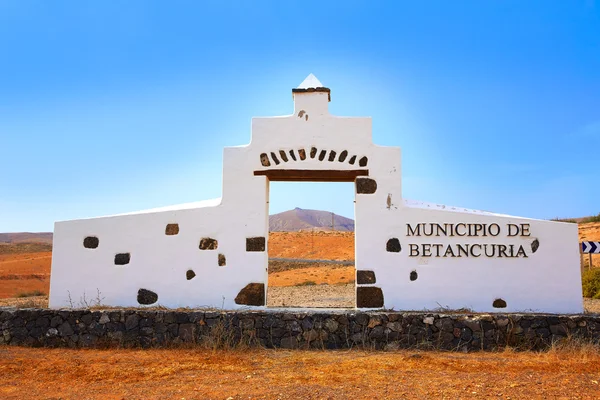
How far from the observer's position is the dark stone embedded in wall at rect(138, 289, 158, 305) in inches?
359

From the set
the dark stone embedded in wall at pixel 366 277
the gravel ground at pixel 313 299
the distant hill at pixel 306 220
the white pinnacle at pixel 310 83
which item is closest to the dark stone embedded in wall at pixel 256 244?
the dark stone embedded in wall at pixel 366 277

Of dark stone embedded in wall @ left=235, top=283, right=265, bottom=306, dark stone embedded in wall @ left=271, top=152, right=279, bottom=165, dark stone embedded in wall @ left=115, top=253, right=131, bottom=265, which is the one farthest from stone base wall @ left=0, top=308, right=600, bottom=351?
dark stone embedded in wall @ left=271, top=152, right=279, bottom=165

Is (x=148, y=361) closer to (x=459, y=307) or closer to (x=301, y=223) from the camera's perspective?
(x=459, y=307)

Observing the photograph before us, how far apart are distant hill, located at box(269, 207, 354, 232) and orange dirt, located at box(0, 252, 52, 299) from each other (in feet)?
294

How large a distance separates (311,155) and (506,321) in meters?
4.37

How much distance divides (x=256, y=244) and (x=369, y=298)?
2226 millimetres

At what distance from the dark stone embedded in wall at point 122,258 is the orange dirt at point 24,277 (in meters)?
14.8

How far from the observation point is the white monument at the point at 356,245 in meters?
8.81

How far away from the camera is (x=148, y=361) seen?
7.65 meters

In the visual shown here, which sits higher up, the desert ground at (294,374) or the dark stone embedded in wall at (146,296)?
the dark stone embedded in wall at (146,296)

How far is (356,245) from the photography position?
8914mm

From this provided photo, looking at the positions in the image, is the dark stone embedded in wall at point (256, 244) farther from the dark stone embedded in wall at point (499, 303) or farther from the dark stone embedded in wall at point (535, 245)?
the dark stone embedded in wall at point (535, 245)

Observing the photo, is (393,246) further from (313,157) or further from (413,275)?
(313,157)

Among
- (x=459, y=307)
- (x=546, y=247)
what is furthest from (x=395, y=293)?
(x=546, y=247)
